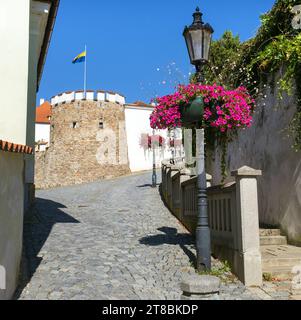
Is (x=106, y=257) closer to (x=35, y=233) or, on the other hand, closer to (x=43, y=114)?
(x=35, y=233)

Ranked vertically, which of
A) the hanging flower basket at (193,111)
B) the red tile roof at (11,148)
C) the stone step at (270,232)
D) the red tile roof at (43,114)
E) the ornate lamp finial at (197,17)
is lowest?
the stone step at (270,232)

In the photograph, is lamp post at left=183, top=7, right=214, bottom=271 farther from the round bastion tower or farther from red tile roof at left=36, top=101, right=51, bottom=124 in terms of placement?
red tile roof at left=36, top=101, right=51, bottom=124

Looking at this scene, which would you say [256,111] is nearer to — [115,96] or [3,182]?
[3,182]

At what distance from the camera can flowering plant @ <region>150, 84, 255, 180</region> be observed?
655cm

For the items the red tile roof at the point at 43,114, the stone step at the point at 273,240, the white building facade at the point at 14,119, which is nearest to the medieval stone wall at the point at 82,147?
the red tile roof at the point at 43,114

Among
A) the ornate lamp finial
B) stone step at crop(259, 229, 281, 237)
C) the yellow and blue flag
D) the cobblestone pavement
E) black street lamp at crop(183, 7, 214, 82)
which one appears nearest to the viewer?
the cobblestone pavement

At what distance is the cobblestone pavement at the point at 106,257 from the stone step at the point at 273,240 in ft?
4.88

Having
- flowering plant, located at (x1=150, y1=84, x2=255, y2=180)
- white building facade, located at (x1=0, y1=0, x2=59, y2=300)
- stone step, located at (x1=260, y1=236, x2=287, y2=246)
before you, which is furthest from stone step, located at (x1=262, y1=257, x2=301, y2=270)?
white building facade, located at (x1=0, y1=0, x2=59, y2=300)

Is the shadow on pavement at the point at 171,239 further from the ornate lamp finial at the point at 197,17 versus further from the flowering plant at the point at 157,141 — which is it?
the flowering plant at the point at 157,141

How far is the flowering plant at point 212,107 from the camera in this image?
6.55 m

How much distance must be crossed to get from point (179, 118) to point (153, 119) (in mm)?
520

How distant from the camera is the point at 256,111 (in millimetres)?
10180

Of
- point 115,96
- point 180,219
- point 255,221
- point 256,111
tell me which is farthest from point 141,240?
point 115,96
